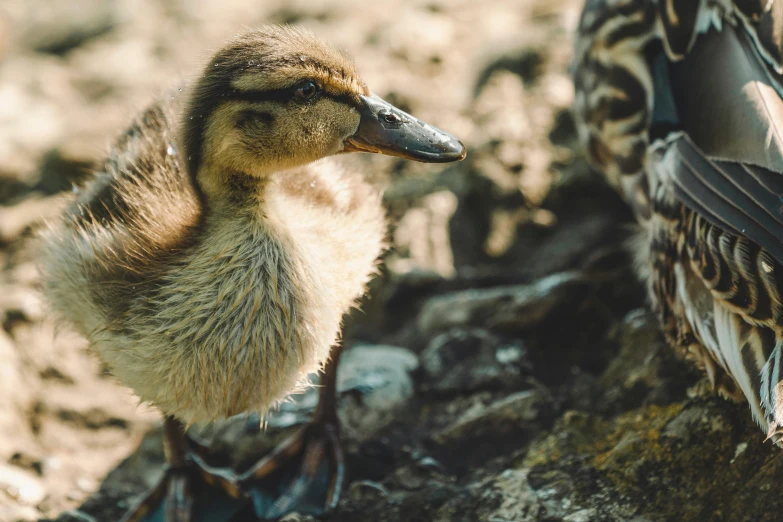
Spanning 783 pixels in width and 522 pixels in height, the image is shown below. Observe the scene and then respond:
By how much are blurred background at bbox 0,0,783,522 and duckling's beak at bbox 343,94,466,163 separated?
60 cm

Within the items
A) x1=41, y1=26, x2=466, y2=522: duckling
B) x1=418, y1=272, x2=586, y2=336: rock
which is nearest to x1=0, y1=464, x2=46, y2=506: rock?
x1=41, y1=26, x2=466, y2=522: duckling

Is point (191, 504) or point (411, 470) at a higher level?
point (411, 470)

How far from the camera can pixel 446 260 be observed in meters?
4.07

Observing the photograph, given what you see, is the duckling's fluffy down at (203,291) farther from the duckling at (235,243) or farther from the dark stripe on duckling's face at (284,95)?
the dark stripe on duckling's face at (284,95)

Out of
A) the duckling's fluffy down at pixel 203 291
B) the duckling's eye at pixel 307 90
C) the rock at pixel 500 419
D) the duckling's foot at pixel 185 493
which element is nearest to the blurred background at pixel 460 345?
the rock at pixel 500 419

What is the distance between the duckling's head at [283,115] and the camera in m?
2.69

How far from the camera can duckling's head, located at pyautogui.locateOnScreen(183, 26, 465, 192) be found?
2693 mm

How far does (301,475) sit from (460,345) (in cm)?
80

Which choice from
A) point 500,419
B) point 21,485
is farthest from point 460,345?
point 21,485

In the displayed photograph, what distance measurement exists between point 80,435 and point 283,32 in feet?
5.90

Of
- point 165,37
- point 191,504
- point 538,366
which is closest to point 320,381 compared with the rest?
point 191,504

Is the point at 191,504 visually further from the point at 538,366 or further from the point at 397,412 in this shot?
the point at 538,366

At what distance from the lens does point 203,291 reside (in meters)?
2.72

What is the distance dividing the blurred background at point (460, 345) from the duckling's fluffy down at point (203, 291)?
31cm
